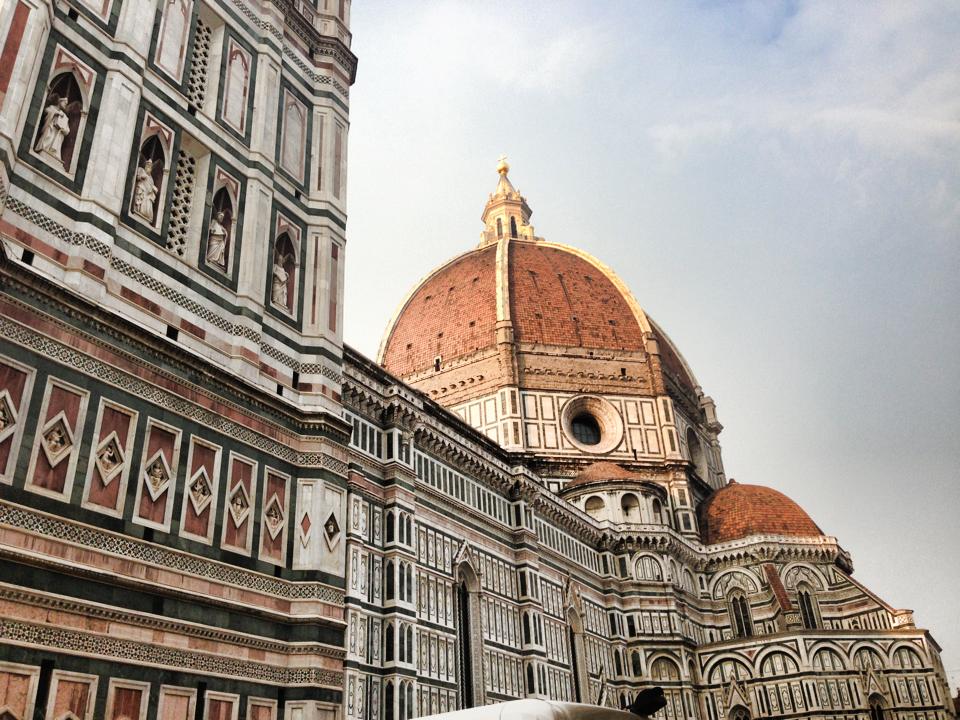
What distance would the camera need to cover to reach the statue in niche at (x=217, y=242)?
39.8 feet

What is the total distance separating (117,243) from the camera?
34.8 feet

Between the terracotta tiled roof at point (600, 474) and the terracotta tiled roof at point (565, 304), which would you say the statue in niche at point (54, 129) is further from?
the terracotta tiled roof at point (565, 304)

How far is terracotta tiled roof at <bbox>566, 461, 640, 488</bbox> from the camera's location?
51450 mm

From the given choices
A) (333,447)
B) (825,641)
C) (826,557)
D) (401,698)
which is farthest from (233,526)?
(826,557)

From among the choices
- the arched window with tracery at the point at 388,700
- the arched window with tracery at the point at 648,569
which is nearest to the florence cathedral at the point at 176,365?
the arched window with tracery at the point at 388,700

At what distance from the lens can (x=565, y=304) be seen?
65.4 meters

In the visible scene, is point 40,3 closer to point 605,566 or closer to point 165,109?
point 165,109

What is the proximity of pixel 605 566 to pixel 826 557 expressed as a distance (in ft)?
48.9

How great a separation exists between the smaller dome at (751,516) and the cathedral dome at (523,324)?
29.5 ft

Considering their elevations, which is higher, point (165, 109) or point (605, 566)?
point (605, 566)

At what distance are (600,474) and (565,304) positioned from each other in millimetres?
17689

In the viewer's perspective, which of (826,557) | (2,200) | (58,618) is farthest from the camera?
(826,557)

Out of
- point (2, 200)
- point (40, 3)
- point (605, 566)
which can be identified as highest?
point (605, 566)

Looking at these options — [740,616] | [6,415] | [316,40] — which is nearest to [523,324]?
[740,616]
